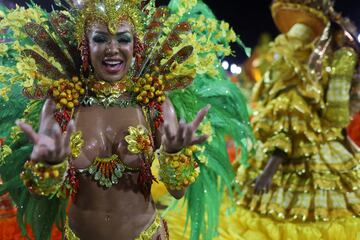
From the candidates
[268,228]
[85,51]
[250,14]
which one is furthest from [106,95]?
[250,14]

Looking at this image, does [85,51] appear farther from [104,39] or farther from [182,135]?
[182,135]

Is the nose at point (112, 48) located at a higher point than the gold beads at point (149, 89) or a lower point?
higher

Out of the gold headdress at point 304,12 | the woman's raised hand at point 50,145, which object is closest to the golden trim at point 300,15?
the gold headdress at point 304,12

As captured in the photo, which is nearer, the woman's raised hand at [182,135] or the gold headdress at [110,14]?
the woman's raised hand at [182,135]

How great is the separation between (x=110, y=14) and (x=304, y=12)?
1425 millimetres

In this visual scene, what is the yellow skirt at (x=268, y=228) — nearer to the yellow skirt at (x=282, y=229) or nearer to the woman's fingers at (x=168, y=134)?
the yellow skirt at (x=282, y=229)

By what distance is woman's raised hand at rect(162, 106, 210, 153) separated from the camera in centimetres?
111

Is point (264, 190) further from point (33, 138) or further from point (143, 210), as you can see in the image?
point (33, 138)

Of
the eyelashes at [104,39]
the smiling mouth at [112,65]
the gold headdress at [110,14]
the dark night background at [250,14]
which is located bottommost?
the smiling mouth at [112,65]

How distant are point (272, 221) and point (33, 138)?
1.57 m

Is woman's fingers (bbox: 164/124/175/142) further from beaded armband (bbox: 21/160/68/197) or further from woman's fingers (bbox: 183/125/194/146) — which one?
beaded armband (bbox: 21/160/68/197)

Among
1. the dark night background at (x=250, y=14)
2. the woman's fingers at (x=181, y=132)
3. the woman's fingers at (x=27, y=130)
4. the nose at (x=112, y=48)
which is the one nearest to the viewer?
the woman's fingers at (x=27, y=130)

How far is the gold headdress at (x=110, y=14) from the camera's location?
1.25 metres

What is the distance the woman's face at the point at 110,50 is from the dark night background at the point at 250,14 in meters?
2.77
